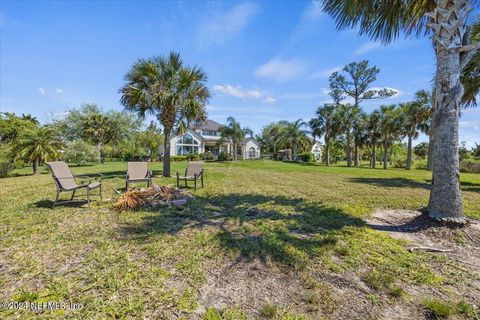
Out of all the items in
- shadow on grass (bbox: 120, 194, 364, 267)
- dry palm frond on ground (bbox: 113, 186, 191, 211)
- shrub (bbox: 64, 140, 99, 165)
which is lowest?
shadow on grass (bbox: 120, 194, 364, 267)

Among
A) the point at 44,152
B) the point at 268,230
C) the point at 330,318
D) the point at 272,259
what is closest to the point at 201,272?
the point at 272,259

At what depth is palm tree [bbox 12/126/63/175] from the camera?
44.5 feet

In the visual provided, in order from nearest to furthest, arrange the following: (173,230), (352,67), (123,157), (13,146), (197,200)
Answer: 1. (173,230)
2. (197,200)
3. (13,146)
4. (352,67)
5. (123,157)

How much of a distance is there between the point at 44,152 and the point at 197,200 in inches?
536

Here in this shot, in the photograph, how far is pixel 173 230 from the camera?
4230 millimetres

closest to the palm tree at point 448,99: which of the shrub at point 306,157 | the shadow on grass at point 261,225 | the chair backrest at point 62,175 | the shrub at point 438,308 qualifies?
the shadow on grass at point 261,225

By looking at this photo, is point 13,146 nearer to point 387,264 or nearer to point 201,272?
point 201,272

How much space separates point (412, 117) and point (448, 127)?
2712 cm

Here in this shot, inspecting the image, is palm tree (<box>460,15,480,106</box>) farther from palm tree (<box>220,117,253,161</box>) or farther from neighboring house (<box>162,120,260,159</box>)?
neighboring house (<box>162,120,260,159</box>)

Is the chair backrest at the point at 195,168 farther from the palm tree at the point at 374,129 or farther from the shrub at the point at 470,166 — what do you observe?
the palm tree at the point at 374,129

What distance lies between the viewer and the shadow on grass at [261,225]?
348 cm

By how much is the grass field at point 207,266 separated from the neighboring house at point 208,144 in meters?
32.5

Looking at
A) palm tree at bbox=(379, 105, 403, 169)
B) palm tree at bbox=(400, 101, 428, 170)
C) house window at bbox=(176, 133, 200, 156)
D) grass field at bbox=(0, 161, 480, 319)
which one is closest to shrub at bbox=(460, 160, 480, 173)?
palm tree at bbox=(400, 101, 428, 170)

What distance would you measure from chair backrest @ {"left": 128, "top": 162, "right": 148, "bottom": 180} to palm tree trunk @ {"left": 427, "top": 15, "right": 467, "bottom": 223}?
822 cm
